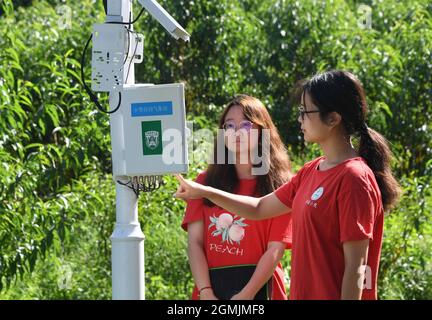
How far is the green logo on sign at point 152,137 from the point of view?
3.69 metres

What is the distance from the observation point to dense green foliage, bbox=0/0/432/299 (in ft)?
19.7

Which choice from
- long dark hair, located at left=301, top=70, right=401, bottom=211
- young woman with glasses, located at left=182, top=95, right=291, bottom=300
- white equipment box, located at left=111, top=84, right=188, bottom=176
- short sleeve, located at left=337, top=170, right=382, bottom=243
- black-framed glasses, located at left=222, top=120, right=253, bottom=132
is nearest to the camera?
short sleeve, located at left=337, top=170, right=382, bottom=243

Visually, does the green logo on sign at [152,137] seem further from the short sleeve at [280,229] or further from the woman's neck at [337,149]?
the short sleeve at [280,229]

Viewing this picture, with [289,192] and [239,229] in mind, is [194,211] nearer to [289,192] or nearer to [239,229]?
[239,229]

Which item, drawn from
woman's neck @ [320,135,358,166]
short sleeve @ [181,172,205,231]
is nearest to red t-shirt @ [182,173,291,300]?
short sleeve @ [181,172,205,231]

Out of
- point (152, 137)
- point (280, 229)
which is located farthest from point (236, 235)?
point (152, 137)

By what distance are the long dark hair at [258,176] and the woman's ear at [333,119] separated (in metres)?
0.89

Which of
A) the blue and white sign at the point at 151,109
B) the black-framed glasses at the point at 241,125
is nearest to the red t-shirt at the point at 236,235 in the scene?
the black-framed glasses at the point at 241,125

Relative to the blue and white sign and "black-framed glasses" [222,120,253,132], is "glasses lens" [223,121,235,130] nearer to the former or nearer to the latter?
"black-framed glasses" [222,120,253,132]

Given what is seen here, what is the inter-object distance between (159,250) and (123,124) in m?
2.94

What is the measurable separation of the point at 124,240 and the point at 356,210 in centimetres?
103

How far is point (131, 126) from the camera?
3734mm

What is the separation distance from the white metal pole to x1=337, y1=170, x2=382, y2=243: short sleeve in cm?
95

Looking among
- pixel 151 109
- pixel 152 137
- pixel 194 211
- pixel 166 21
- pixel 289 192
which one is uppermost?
pixel 166 21
